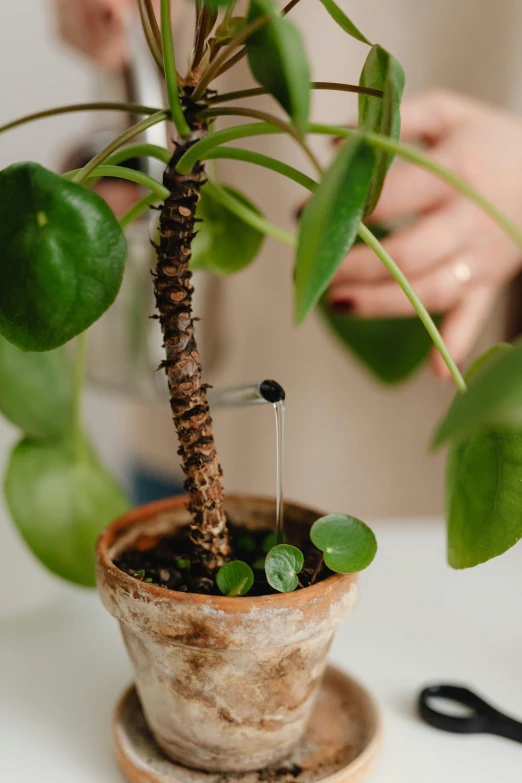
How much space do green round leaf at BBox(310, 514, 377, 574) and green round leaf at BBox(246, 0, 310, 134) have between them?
0.23 m

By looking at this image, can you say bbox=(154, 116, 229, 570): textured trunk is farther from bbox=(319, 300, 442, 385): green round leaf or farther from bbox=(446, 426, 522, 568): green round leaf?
bbox=(319, 300, 442, 385): green round leaf

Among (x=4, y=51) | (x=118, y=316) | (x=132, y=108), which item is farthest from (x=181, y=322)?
(x=4, y=51)

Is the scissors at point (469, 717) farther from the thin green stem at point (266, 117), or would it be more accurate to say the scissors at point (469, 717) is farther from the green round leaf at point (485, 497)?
the thin green stem at point (266, 117)

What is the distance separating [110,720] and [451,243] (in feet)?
1.81

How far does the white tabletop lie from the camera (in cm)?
50

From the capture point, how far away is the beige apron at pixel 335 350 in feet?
3.28

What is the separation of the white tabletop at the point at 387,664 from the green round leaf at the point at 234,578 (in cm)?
16

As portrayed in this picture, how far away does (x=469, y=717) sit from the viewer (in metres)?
Result: 0.52

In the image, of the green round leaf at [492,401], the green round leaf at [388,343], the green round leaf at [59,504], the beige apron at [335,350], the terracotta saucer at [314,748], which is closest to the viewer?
the green round leaf at [492,401]

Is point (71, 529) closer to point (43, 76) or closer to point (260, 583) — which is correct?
point (260, 583)

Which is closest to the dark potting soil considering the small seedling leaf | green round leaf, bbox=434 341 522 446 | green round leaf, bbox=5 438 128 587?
the small seedling leaf

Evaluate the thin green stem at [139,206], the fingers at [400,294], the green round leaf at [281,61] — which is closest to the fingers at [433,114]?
the fingers at [400,294]

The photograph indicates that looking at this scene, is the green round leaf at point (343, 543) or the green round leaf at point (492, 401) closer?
the green round leaf at point (492, 401)

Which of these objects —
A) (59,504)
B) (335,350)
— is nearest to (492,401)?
(59,504)
